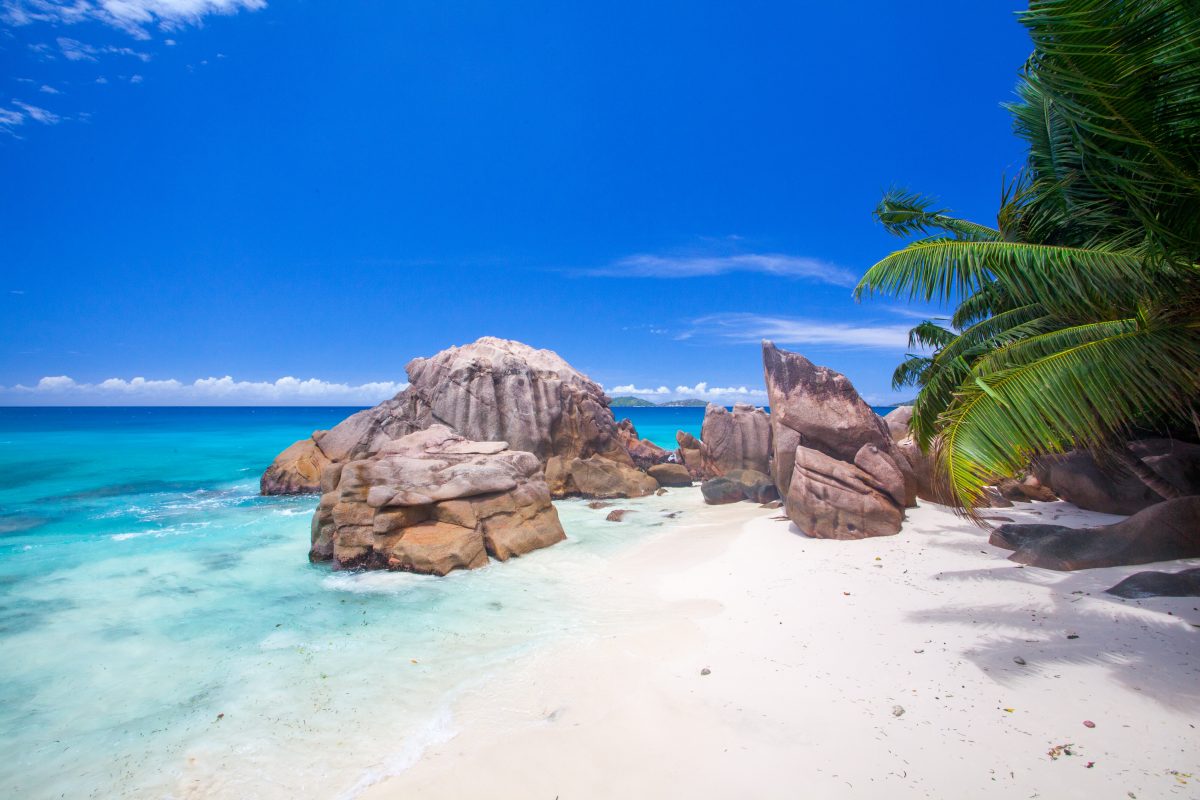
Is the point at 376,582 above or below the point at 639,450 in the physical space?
below

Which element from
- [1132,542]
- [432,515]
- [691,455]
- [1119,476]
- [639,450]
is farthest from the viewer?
[639,450]

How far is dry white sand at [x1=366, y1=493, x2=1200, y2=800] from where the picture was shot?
509cm

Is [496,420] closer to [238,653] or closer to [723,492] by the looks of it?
[723,492]

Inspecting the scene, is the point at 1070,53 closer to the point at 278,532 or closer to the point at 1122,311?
the point at 1122,311

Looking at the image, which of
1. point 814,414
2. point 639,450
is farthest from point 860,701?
point 639,450

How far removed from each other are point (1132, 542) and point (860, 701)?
6.60 m

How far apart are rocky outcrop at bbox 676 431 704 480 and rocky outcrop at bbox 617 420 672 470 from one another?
3.64ft

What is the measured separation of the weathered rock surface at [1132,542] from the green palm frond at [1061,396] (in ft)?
15.2

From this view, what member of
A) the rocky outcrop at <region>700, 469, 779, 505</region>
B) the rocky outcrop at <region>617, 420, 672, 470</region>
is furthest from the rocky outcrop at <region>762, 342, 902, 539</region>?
the rocky outcrop at <region>617, 420, 672, 470</region>

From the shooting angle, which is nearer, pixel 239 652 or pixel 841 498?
pixel 239 652

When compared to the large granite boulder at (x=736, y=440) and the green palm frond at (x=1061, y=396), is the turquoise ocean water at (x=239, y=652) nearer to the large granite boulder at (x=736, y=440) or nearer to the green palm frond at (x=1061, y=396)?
the green palm frond at (x=1061, y=396)

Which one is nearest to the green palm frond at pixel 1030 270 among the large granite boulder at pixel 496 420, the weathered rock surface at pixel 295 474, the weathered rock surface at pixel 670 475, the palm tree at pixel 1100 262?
the palm tree at pixel 1100 262

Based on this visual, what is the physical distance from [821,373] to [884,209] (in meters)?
6.59

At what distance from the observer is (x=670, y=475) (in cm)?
2708
